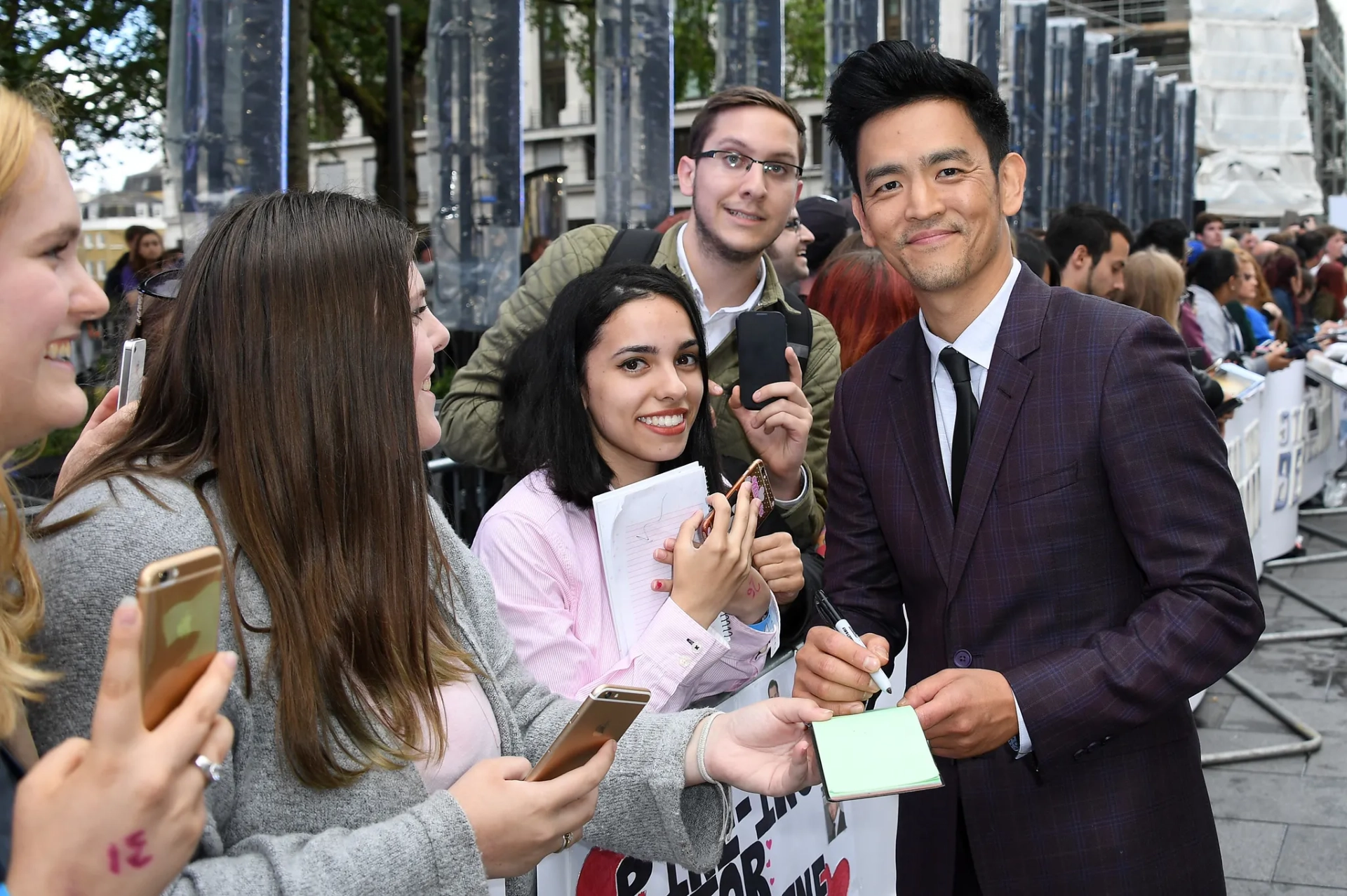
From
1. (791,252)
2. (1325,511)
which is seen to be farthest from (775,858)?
(1325,511)

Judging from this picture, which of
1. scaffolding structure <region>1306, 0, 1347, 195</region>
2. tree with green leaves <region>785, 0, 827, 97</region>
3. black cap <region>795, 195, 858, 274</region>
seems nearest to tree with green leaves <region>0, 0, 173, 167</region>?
black cap <region>795, 195, 858, 274</region>

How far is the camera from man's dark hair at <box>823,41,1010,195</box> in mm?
2330

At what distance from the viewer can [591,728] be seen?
67.9 inches

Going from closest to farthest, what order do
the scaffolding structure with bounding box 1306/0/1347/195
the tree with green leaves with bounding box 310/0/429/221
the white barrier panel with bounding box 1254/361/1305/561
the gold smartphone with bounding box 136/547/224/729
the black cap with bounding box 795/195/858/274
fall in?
the gold smartphone with bounding box 136/547/224/729
the black cap with bounding box 795/195/858/274
the white barrier panel with bounding box 1254/361/1305/561
the tree with green leaves with bounding box 310/0/429/221
the scaffolding structure with bounding box 1306/0/1347/195

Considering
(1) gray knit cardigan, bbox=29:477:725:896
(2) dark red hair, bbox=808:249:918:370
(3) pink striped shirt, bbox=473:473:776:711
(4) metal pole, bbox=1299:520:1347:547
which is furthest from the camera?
(4) metal pole, bbox=1299:520:1347:547

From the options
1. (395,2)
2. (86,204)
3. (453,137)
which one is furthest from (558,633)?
(86,204)

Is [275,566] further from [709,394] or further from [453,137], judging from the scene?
[453,137]

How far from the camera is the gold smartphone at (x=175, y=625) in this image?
110 cm

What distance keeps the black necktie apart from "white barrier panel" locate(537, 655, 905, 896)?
2.23 feet

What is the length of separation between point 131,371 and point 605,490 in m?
1.02

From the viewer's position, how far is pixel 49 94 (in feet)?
5.64

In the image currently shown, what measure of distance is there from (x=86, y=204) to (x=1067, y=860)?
1723 cm

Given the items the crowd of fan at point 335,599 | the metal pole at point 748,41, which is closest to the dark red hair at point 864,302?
the crowd of fan at point 335,599

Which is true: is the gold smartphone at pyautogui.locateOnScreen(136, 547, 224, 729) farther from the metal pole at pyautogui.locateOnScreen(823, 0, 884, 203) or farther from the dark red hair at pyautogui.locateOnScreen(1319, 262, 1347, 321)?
the dark red hair at pyautogui.locateOnScreen(1319, 262, 1347, 321)
